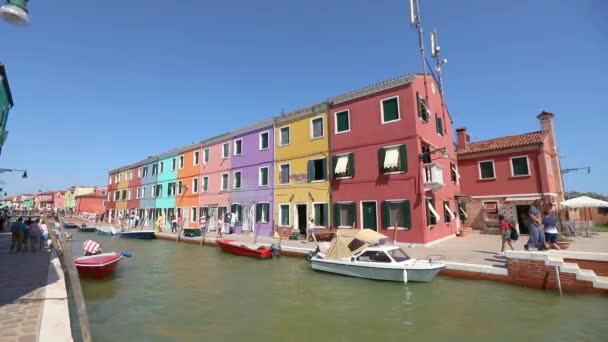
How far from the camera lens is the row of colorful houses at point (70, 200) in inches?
2442

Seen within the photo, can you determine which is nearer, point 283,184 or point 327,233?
point 327,233

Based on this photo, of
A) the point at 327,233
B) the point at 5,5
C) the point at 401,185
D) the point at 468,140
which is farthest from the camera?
the point at 468,140

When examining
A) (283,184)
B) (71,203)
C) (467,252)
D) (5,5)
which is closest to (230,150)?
(283,184)

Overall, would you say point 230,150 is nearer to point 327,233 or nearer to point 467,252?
point 327,233

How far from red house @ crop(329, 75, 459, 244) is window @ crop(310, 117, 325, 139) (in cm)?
85

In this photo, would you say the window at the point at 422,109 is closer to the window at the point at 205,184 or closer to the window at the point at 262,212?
the window at the point at 262,212

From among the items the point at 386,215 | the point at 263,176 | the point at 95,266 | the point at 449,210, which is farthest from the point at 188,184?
the point at 449,210

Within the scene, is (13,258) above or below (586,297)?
above

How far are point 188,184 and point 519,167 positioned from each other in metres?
28.2

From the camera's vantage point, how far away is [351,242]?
464 inches

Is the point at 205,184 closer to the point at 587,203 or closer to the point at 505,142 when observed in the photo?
the point at 505,142

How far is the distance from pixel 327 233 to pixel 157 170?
26881 mm

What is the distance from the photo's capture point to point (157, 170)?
118ft

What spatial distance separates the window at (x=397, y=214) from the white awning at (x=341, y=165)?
3127mm
